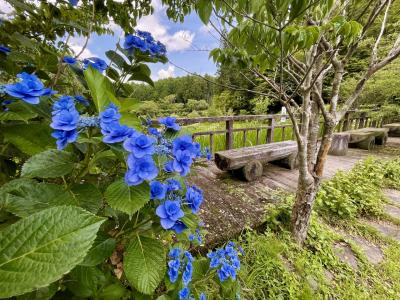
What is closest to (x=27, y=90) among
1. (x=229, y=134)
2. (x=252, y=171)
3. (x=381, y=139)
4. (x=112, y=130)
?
(x=112, y=130)

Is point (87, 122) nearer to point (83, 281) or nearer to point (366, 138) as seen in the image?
point (83, 281)

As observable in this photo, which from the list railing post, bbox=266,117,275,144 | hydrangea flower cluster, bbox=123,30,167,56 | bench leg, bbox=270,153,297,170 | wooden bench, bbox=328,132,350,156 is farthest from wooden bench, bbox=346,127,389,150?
hydrangea flower cluster, bbox=123,30,167,56

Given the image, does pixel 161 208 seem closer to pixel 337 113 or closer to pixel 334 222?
pixel 337 113

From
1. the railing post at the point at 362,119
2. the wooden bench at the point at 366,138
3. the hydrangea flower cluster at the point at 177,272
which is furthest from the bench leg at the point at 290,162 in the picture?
the railing post at the point at 362,119

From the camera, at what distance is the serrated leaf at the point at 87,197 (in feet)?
1.75

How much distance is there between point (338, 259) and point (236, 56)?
208 cm

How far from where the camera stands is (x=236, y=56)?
1.47 meters

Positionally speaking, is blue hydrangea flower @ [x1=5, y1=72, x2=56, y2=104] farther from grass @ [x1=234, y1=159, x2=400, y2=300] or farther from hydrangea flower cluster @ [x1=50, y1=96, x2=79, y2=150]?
grass @ [x1=234, y1=159, x2=400, y2=300]

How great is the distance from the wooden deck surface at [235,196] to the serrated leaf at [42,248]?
1309mm

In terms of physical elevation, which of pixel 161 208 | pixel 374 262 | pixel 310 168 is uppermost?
pixel 161 208

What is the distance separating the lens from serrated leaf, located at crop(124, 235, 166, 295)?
1.99 feet

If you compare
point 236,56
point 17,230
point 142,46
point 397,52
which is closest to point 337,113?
point 397,52

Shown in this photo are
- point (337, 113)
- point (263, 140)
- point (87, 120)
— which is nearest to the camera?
point (87, 120)

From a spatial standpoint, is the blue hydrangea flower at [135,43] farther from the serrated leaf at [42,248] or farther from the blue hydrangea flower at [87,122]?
the serrated leaf at [42,248]
